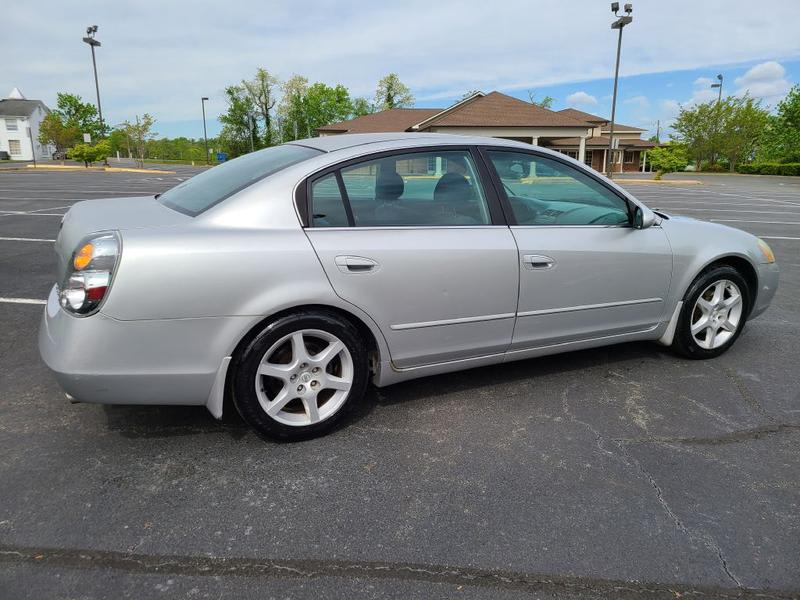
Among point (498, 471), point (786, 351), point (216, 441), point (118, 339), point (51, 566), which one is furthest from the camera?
point (786, 351)

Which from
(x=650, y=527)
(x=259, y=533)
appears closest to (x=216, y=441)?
(x=259, y=533)

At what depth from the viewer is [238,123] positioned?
226 feet

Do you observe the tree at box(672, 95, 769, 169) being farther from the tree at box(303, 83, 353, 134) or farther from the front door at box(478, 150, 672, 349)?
the front door at box(478, 150, 672, 349)

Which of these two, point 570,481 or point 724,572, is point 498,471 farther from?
point 724,572

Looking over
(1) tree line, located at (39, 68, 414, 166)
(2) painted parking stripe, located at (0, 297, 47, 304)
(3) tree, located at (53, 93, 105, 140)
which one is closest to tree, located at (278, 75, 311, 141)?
(1) tree line, located at (39, 68, 414, 166)

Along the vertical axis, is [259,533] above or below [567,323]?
below

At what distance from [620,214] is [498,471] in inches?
76.3

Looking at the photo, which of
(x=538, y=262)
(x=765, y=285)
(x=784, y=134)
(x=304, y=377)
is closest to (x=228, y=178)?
(x=304, y=377)

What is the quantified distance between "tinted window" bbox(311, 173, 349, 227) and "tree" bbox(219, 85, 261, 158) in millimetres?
69121

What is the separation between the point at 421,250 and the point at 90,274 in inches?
61.4

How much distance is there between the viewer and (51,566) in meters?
2.10

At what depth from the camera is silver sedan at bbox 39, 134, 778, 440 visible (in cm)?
261

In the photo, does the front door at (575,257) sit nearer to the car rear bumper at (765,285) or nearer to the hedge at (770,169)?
the car rear bumper at (765,285)

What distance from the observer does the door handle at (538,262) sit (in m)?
3.32
